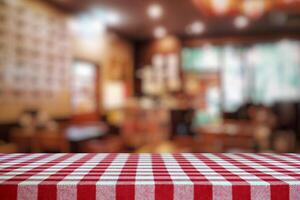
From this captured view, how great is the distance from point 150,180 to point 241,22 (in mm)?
7097

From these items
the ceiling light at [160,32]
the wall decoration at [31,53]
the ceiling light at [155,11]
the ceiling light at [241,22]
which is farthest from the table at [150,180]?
the ceiling light at [160,32]

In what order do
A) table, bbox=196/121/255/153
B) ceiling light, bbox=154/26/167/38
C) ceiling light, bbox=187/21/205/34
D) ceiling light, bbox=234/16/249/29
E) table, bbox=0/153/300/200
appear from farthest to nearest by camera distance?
ceiling light, bbox=154/26/167/38 < ceiling light, bbox=187/21/205/34 < ceiling light, bbox=234/16/249/29 < table, bbox=196/121/255/153 < table, bbox=0/153/300/200

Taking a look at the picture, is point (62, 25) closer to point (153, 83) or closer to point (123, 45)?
point (123, 45)

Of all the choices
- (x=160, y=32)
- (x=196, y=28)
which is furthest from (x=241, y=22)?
(x=160, y=32)

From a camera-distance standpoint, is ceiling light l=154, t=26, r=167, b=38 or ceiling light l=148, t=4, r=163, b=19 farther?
ceiling light l=154, t=26, r=167, b=38

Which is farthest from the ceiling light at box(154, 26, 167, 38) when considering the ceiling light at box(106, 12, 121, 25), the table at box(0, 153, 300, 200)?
the table at box(0, 153, 300, 200)

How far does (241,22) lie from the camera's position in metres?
7.16

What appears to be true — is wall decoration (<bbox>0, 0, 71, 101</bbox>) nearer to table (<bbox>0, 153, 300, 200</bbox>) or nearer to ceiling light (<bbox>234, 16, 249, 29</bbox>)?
ceiling light (<bbox>234, 16, 249, 29</bbox>)

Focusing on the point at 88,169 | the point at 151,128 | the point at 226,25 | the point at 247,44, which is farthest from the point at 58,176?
→ the point at 247,44

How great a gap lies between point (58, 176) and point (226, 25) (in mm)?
7352

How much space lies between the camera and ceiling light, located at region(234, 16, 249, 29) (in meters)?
6.72

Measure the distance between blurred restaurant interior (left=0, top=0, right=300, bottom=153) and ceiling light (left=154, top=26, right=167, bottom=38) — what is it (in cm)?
3

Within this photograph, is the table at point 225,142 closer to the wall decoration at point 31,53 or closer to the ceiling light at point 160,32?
the wall decoration at point 31,53

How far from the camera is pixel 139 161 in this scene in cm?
102
